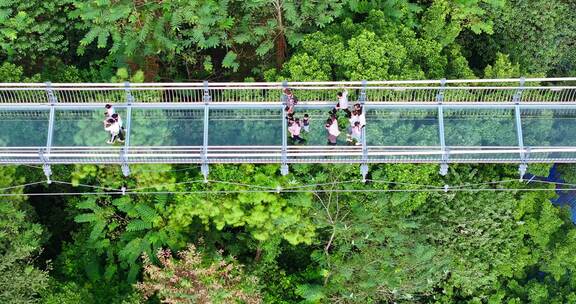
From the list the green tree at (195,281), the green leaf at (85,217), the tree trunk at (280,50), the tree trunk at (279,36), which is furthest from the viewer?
the tree trunk at (280,50)

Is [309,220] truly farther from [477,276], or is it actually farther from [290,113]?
[477,276]

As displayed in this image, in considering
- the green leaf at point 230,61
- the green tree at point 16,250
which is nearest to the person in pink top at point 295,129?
the green leaf at point 230,61

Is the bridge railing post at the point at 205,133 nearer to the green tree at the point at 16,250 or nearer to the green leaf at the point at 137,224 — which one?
the green leaf at the point at 137,224

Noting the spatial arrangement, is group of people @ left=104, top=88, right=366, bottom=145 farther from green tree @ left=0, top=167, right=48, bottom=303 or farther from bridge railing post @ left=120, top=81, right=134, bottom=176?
green tree @ left=0, top=167, right=48, bottom=303

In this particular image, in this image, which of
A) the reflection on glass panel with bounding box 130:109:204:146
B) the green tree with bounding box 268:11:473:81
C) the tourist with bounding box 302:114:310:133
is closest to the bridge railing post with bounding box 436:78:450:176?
the green tree with bounding box 268:11:473:81

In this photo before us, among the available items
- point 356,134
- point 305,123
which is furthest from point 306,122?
point 356,134
